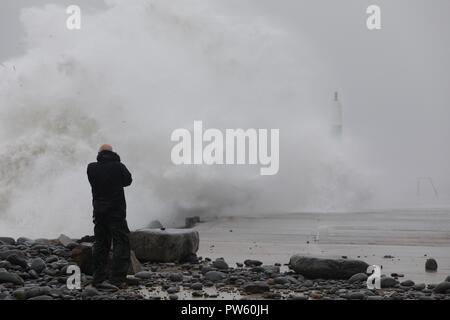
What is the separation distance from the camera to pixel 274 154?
30.4m

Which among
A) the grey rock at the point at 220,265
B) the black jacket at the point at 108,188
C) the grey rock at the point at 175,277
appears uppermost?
the black jacket at the point at 108,188

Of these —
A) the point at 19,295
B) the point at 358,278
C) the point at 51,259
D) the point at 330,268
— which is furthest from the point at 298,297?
the point at 51,259

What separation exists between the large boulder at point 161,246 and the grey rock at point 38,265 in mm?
1776

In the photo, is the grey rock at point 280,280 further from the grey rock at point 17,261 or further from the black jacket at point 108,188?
the grey rock at point 17,261

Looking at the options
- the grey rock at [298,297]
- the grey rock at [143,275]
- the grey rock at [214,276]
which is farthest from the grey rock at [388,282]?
the grey rock at [143,275]

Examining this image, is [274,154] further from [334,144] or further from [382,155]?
[382,155]

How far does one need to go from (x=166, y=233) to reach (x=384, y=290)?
13.3 ft

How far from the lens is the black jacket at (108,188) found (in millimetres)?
10031

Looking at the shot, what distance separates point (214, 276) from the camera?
1050 centimetres

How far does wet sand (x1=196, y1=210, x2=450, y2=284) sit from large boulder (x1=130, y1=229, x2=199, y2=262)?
794 mm

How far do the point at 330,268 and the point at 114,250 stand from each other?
3016 millimetres

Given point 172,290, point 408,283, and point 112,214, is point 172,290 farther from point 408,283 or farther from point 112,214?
point 408,283

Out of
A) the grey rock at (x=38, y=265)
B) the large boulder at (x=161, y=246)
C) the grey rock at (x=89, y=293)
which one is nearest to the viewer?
the grey rock at (x=89, y=293)
